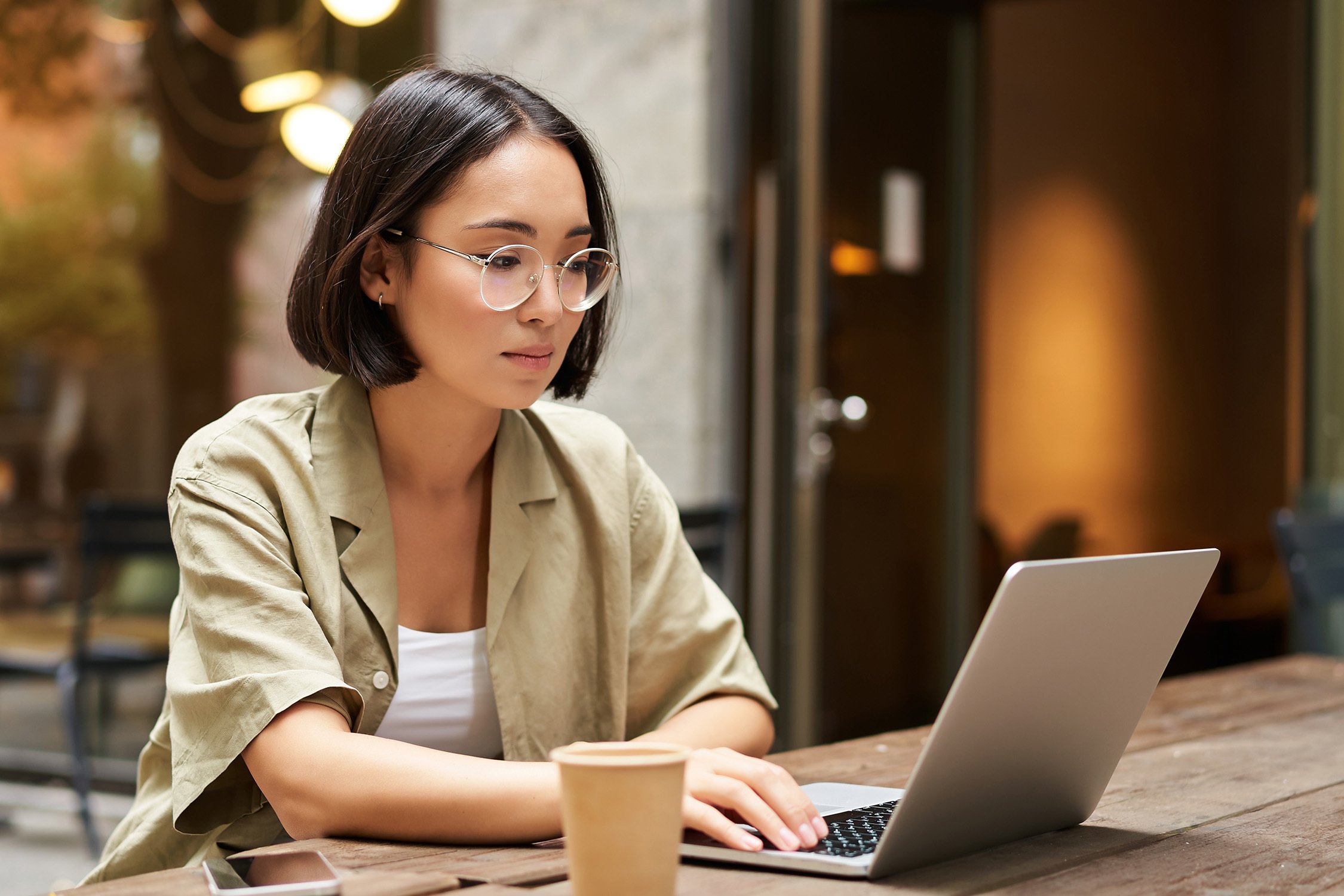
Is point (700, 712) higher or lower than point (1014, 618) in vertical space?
lower

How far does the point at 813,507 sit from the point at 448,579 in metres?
2.34

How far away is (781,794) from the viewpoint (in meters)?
0.94

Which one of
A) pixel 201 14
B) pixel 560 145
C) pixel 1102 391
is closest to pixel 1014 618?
pixel 560 145

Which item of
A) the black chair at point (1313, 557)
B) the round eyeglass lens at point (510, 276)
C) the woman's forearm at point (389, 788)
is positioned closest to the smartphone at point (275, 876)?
the woman's forearm at point (389, 788)

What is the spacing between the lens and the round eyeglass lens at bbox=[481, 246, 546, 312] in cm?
126

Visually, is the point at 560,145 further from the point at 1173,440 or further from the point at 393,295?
the point at 1173,440

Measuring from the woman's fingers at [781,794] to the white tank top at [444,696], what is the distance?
44 cm

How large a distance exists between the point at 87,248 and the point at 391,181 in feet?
10.5

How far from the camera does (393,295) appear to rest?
1.37 m

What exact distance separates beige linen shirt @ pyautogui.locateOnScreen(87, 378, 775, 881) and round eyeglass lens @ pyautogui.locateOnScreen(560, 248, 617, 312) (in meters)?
0.20

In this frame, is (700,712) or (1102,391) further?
(1102,391)

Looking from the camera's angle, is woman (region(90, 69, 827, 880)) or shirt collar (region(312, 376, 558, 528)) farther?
shirt collar (region(312, 376, 558, 528))

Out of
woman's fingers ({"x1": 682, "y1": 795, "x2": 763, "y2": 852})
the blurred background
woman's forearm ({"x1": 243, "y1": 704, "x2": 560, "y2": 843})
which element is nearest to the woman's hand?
woman's fingers ({"x1": 682, "y1": 795, "x2": 763, "y2": 852})

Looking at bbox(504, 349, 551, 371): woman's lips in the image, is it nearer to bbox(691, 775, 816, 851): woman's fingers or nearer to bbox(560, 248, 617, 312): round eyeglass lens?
bbox(560, 248, 617, 312): round eyeglass lens
